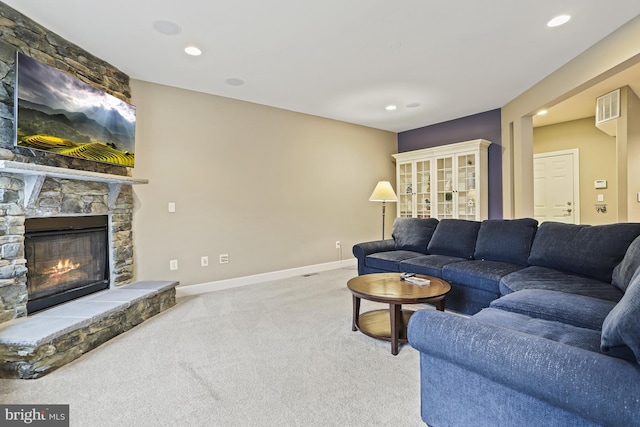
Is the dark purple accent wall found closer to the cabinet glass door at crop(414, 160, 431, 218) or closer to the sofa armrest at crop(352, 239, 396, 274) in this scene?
the cabinet glass door at crop(414, 160, 431, 218)

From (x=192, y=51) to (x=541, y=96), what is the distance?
152 inches

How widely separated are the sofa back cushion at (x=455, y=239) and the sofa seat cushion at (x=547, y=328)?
1.75 m

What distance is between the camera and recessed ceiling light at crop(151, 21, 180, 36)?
252cm

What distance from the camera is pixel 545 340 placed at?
3.82 ft

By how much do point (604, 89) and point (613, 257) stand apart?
9.92 feet

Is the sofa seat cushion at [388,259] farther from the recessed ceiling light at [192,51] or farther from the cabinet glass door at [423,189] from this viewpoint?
the recessed ceiling light at [192,51]

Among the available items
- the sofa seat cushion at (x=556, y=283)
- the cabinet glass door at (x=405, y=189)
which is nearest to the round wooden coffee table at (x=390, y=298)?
the sofa seat cushion at (x=556, y=283)

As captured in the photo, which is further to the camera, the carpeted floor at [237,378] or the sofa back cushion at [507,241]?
the sofa back cushion at [507,241]

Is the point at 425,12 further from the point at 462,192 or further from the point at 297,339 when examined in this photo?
the point at 462,192

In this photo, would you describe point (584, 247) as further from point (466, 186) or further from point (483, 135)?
point (483, 135)

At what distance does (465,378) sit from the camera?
138 centimetres

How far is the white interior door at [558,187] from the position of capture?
549cm

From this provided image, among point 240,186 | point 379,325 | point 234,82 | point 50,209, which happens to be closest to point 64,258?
point 50,209

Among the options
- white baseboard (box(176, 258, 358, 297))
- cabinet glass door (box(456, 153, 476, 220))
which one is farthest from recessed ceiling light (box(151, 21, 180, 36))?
cabinet glass door (box(456, 153, 476, 220))
